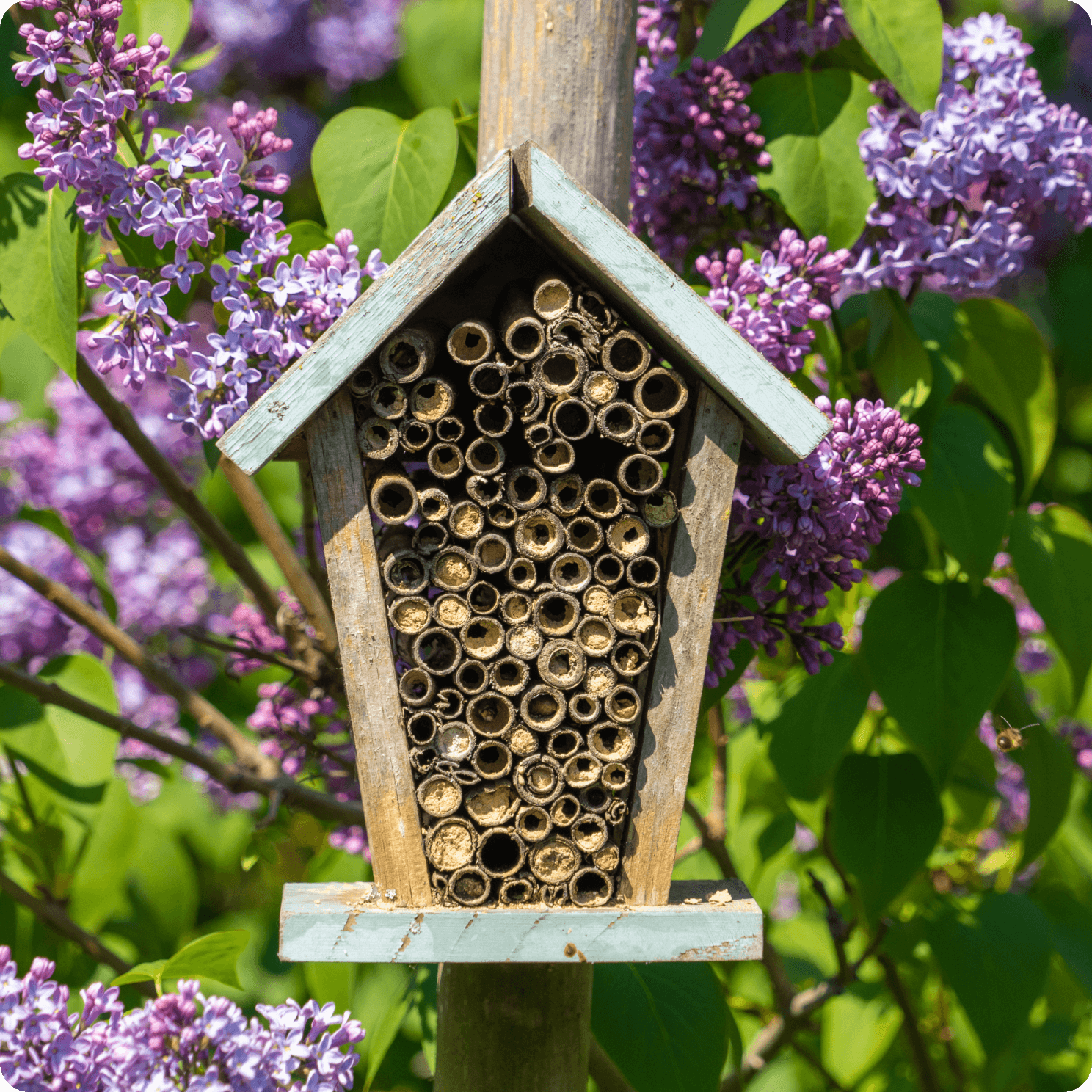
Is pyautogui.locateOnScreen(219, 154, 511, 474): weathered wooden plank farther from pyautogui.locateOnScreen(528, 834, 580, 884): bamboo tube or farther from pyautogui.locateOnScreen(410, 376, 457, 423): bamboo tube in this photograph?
pyautogui.locateOnScreen(528, 834, 580, 884): bamboo tube

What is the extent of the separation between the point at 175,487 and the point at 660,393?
37.9 inches

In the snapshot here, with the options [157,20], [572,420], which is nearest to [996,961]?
[572,420]

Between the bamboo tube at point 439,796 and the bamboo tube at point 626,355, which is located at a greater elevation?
the bamboo tube at point 626,355

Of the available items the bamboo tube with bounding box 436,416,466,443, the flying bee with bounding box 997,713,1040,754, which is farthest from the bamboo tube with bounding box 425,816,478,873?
the flying bee with bounding box 997,713,1040,754

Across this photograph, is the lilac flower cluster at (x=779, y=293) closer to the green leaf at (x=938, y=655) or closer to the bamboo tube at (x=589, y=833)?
the green leaf at (x=938, y=655)

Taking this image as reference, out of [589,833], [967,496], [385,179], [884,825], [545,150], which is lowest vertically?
[884,825]

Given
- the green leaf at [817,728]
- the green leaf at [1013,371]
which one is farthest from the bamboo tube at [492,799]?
the green leaf at [1013,371]

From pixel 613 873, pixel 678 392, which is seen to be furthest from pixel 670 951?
pixel 678 392

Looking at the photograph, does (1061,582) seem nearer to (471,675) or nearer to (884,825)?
(884,825)

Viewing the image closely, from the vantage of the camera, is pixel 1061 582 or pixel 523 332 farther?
pixel 1061 582

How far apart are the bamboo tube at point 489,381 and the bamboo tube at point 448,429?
0.13 feet

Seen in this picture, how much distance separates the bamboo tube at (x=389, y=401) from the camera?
1158mm

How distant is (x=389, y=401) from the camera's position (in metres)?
1.16

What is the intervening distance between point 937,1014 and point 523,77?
2377 millimetres
